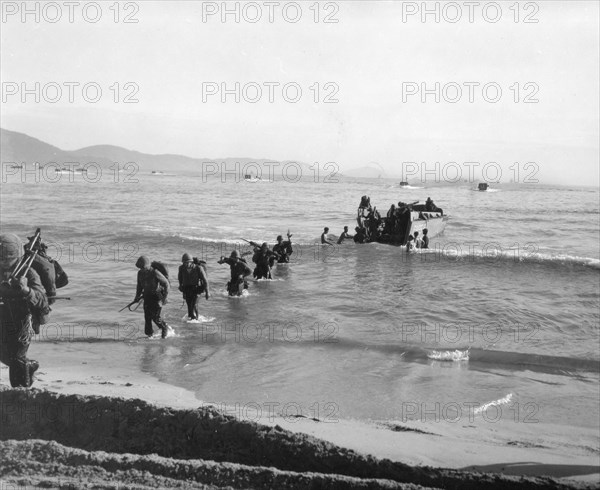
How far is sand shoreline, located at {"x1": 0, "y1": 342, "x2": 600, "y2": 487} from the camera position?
5.12 meters

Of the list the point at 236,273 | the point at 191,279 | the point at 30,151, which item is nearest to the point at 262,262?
the point at 236,273

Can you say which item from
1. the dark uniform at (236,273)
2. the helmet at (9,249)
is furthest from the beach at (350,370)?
the helmet at (9,249)

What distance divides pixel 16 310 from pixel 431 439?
444 centimetres

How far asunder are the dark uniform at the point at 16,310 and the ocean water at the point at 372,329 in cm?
237

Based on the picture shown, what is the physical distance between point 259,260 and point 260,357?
7.54m

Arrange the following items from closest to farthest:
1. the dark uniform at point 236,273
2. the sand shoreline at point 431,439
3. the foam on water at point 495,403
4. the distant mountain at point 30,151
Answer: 1. the sand shoreline at point 431,439
2. the foam on water at point 495,403
3. the dark uniform at point 236,273
4. the distant mountain at point 30,151

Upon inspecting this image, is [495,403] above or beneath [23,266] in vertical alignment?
beneath

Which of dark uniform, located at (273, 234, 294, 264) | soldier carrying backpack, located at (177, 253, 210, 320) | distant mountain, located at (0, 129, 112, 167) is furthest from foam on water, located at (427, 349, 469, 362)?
distant mountain, located at (0, 129, 112, 167)

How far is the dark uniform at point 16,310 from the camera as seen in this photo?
555cm

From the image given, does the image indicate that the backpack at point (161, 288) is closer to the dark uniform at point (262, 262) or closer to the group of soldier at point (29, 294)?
the group of soldier at point (29, 294)

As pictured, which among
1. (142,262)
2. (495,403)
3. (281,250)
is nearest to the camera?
(495,403)

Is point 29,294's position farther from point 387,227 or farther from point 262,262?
point 387,227

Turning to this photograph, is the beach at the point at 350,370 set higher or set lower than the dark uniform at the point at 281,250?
lower

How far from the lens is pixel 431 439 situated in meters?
5.70
